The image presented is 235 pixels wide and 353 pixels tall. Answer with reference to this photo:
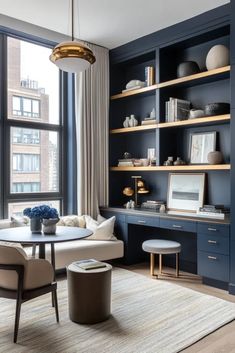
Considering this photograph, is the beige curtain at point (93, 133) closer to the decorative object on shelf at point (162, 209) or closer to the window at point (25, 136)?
the window at point (25, 136)

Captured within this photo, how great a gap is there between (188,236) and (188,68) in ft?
7.06

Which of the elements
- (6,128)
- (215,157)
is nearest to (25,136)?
(6,128)

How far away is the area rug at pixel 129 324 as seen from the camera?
2441 mm

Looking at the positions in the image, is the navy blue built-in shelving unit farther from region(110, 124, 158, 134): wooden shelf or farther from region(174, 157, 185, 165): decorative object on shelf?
region(174, 157, 185, 165): decorative object on shelf

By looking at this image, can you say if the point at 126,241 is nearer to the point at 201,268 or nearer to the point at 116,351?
the point at 201,268

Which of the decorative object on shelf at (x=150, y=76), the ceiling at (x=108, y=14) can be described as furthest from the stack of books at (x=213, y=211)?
the ceiling at (x=108, y=14)

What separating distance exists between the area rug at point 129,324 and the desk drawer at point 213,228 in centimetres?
65

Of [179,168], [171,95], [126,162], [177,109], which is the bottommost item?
[179,168]

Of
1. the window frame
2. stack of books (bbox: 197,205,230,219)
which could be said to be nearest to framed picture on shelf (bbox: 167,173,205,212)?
stack of books (bbox: 197,205,230,219)

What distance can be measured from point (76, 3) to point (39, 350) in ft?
11.2

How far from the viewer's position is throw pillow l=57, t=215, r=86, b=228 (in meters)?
4.40

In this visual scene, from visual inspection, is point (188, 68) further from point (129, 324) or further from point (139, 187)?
point (129, 324)

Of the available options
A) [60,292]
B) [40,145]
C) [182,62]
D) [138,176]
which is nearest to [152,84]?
[182,62]

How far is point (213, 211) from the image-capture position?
3898 mm
